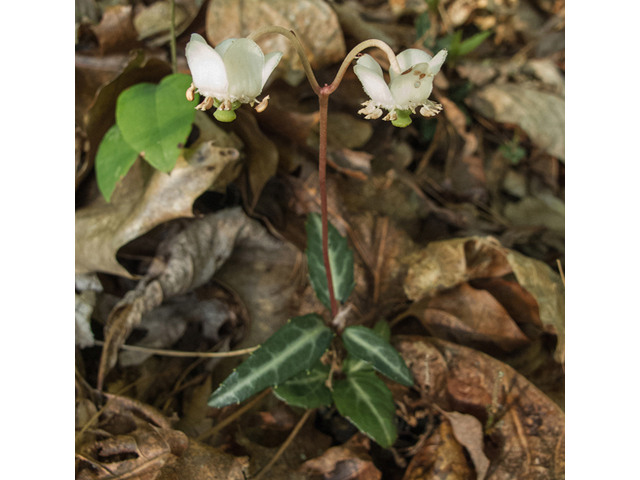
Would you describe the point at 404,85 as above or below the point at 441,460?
above

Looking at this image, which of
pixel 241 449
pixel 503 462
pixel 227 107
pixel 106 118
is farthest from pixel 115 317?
pixel 503 462

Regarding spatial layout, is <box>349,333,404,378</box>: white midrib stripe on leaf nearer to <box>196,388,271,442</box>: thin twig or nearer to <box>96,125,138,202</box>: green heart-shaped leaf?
<box>196,388,271,442</box>: thin twig

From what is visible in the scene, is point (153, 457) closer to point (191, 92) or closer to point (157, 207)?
point (157, 207)

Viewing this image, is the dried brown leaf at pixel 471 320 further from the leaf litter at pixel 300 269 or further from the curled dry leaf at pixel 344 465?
the curled dry leaf at pixel 344 465

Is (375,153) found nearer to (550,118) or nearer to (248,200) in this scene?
(248,200)

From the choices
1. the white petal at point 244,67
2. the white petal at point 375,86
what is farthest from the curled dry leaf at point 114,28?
the white petal at point 375,86

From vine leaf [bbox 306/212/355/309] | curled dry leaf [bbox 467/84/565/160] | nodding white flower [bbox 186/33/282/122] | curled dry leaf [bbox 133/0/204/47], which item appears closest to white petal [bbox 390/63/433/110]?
nodding white flower [bbox 186/33/282/122]

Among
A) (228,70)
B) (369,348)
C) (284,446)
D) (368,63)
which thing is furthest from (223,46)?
(284,446)
